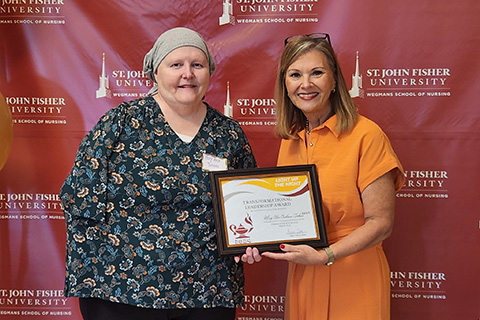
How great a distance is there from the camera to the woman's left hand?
1831mm

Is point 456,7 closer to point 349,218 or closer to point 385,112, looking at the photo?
point 385,112

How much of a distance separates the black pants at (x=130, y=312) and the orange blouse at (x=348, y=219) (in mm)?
383

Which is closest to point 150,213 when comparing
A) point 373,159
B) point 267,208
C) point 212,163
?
point 212,163

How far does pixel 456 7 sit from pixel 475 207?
103cm

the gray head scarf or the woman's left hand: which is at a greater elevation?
the gray head scarf

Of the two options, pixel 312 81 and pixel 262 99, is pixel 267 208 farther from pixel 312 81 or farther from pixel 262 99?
pixel 262 99

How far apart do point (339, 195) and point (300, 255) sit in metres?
0.27

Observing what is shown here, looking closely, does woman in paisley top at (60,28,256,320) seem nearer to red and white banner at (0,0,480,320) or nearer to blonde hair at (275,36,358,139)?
blonde hair at (275,36,358,139)

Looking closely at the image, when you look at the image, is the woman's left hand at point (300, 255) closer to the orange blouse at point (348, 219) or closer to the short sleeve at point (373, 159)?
the orange blouse at point (348, 219)

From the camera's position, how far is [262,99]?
2912 millimetres

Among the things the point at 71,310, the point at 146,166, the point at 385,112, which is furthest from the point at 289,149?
the point at 71,310

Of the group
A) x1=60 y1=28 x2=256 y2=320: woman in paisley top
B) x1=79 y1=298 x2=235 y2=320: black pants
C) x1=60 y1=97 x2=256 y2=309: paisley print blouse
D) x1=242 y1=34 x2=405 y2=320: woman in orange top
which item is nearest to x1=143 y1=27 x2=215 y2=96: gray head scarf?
x1=60 y1=28 x2=256 y2=320: woman in paisley top

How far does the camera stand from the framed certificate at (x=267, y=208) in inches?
73.2

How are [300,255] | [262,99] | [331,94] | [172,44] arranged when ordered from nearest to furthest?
[300,255] < [172,44] < [331,94] < [262,99]
